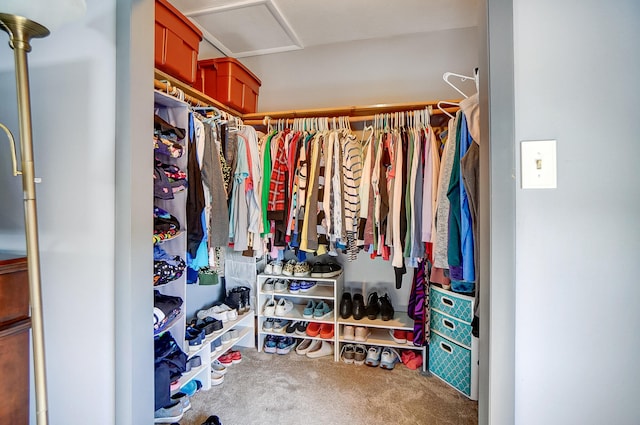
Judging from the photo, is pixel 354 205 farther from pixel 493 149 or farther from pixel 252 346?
pixel 252 346

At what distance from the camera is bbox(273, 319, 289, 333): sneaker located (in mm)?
2241

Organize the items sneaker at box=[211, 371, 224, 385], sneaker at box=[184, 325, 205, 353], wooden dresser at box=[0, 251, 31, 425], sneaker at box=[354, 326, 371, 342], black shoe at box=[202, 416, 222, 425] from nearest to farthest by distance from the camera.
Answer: wooden dresser at box=[0, 251, 31, 425], black shoe at box=[202, 416, 222, 425], sneaker at box=[184, 325, 205, 353], sneaker at box=[211, 371, 224, 385], sneaker at box=[354, 326, 371, 342]

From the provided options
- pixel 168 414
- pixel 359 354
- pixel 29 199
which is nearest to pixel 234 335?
pixel 168 414

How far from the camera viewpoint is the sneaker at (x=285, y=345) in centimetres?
217

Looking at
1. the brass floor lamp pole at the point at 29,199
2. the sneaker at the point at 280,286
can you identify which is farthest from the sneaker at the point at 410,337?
the brass floor lamp pole at the point at 29,199

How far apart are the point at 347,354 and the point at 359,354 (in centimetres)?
9

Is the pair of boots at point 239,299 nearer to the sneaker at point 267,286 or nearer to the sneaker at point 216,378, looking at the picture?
the sneaker at point 267,286

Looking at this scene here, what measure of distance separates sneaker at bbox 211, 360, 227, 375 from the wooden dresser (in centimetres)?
108

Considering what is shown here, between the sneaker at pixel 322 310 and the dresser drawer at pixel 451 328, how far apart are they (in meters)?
0.78

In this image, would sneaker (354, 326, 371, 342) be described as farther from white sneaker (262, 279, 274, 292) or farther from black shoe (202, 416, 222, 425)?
black shoe (202, 416, 222, 425)

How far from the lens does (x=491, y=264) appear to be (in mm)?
690

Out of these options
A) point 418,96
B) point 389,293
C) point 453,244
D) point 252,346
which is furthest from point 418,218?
point 252,346

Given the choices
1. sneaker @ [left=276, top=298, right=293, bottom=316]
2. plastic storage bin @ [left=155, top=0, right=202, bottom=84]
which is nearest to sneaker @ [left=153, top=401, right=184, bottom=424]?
sneaker @ [left=276, top=298, right=293, bottom=316]

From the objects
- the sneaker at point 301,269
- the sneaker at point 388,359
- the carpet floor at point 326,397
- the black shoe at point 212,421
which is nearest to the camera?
the black shoe at point 212,421
